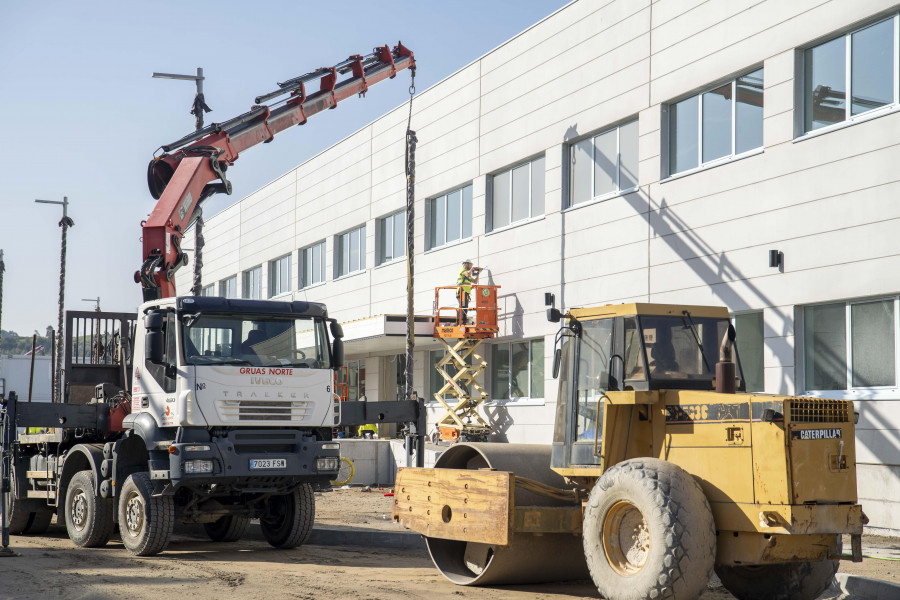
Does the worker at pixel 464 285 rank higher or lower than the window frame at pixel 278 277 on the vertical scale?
lower

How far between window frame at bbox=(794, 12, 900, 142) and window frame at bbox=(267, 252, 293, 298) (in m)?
25.7

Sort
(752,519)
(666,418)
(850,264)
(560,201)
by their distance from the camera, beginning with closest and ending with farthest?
(752,519) < (666,418) < (850,264) < (560,201)

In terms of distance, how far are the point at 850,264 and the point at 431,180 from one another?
1498cm

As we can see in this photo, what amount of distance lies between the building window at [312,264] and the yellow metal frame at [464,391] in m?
11.7

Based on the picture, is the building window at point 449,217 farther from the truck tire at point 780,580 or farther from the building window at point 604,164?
the truck tire at point 780,580

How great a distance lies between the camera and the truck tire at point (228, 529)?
15219 mm

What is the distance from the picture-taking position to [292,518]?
1383cm

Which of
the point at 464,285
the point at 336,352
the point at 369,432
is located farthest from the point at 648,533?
the point at 369,432

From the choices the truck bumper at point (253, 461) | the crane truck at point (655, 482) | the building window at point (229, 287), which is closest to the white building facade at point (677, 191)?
the crane truck at point (655, 482)

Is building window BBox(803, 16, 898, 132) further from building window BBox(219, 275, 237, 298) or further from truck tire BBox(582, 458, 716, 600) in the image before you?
building window BBox(219, 275, 237, 298)

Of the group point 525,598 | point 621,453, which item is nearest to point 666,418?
point 621,453

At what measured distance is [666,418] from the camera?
29.8 ft

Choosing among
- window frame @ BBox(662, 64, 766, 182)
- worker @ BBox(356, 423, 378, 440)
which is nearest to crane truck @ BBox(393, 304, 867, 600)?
window frame @ BBox(662, 64, 766, 182)

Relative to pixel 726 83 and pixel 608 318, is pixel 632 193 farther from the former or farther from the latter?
pixel 608 318
